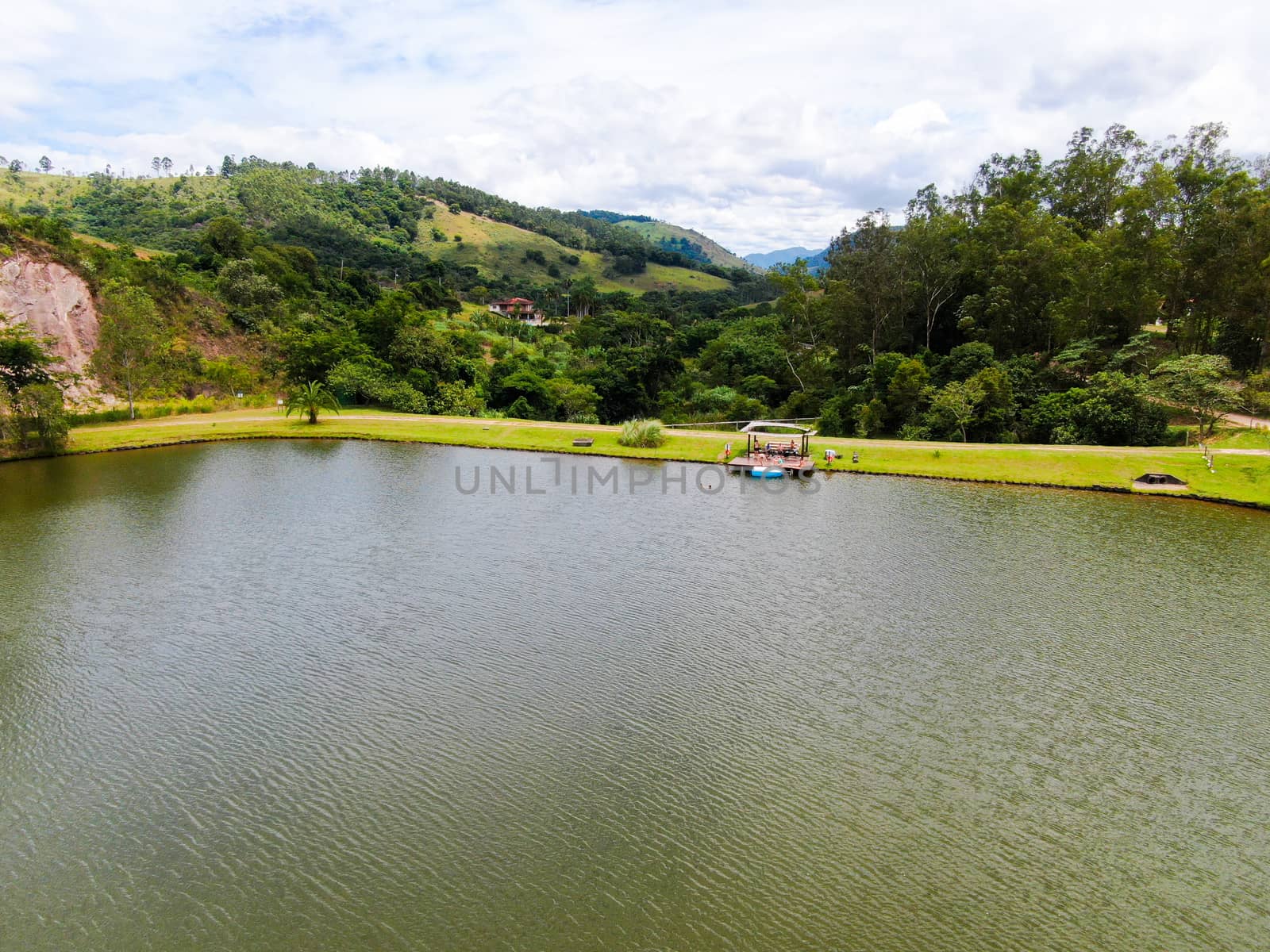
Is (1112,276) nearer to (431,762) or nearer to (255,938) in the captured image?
(431,762)

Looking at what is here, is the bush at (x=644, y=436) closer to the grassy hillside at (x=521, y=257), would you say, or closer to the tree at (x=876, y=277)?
the tree at (x=876, y=277)

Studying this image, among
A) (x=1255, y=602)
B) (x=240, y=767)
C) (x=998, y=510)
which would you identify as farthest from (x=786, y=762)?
(x=998, y=510)

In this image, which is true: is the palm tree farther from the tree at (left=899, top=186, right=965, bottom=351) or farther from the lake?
the tree at (left=899, top=186, right=965, bottom=351)

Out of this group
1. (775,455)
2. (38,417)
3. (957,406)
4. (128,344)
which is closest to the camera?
(38,417)

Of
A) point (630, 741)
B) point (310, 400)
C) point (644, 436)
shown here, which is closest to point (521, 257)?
point (310, 400)

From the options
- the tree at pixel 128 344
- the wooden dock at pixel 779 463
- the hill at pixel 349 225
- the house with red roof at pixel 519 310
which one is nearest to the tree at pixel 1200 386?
the wooden dock at pixel 779 463

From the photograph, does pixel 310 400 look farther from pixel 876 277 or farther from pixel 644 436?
Result: pixel 876 277
